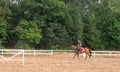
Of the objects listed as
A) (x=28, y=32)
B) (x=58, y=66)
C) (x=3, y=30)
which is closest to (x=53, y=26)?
(x=28, y=32)

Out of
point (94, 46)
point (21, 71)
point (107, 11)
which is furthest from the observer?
point (107, 11)

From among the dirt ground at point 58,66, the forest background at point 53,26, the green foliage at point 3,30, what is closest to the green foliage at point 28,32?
the forest background at point 53,26

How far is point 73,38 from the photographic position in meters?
47.8

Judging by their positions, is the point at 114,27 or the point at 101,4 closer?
the point at 114,27

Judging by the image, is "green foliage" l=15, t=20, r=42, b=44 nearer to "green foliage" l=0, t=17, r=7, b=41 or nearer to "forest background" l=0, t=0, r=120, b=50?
"forest background" l=0, t=0, r=120, b=50

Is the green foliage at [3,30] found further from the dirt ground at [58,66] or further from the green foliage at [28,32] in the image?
the dirt ground at [58,66]

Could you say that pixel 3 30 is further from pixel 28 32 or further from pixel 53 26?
pixel 53 26

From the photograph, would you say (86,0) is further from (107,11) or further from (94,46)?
(94,46)

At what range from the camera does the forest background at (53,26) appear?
45344mm

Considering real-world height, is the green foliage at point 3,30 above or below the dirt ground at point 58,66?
above

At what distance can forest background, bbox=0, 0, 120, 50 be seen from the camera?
45.3 metres

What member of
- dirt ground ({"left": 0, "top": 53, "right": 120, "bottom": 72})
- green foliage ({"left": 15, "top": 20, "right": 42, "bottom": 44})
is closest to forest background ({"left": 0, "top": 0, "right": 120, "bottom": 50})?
green foliage ({"left": 15, "top": 20, "right": 42, "bottom": 44})

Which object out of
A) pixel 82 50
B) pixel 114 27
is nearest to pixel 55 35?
pixel 114 27

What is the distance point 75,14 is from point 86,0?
27.7ft
